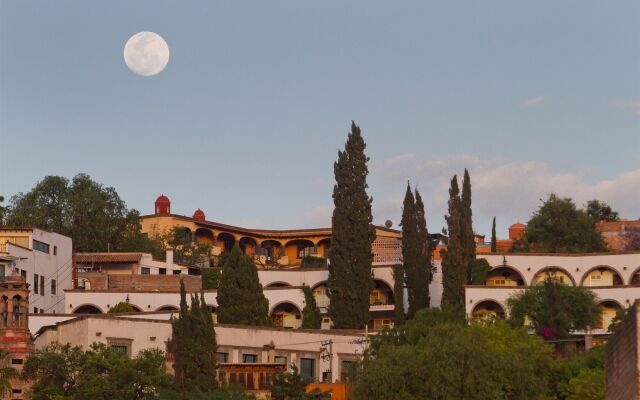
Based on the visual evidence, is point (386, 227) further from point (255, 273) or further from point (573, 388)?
point (573, 388)

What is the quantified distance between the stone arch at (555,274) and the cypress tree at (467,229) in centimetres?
474

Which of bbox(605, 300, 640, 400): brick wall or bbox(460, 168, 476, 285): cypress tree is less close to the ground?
bbox(460, 168, 476, 285): cypress tree

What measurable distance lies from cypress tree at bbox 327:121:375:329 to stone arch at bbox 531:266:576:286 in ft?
40.6

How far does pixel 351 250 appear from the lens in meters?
69.0

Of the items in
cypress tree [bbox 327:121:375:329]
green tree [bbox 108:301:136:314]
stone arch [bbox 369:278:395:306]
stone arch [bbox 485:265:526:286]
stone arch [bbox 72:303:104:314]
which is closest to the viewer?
cypress tree [bbox 327:121:375:329]

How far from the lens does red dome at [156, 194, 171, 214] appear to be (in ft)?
348

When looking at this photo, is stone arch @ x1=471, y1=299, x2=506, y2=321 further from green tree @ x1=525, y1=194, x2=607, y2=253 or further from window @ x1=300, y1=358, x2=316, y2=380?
green tree @ x1=525, y1=194, x2=607, y2=253

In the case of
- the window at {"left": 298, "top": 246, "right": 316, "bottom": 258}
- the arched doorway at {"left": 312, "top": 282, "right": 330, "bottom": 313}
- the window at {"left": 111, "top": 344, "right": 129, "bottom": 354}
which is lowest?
the window at {"left": 111, "top": 344, "right": 129, "bottom": 354}

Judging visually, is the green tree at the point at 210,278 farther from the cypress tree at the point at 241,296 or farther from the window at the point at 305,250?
the window at the point at 305,250

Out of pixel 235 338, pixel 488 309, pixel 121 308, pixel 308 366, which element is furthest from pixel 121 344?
pixel 488 309

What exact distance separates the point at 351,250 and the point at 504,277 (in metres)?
12.8

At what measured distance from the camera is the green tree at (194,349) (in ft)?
176

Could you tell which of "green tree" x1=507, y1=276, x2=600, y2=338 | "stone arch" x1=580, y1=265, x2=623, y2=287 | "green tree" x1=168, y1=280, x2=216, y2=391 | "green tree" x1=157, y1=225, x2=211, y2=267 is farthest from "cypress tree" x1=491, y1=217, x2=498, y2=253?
"green tree" x1=168, y1=280, x2=216, y2=391

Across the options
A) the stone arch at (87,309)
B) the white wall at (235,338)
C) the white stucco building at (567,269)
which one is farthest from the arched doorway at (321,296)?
the stone arch at (87,309)
